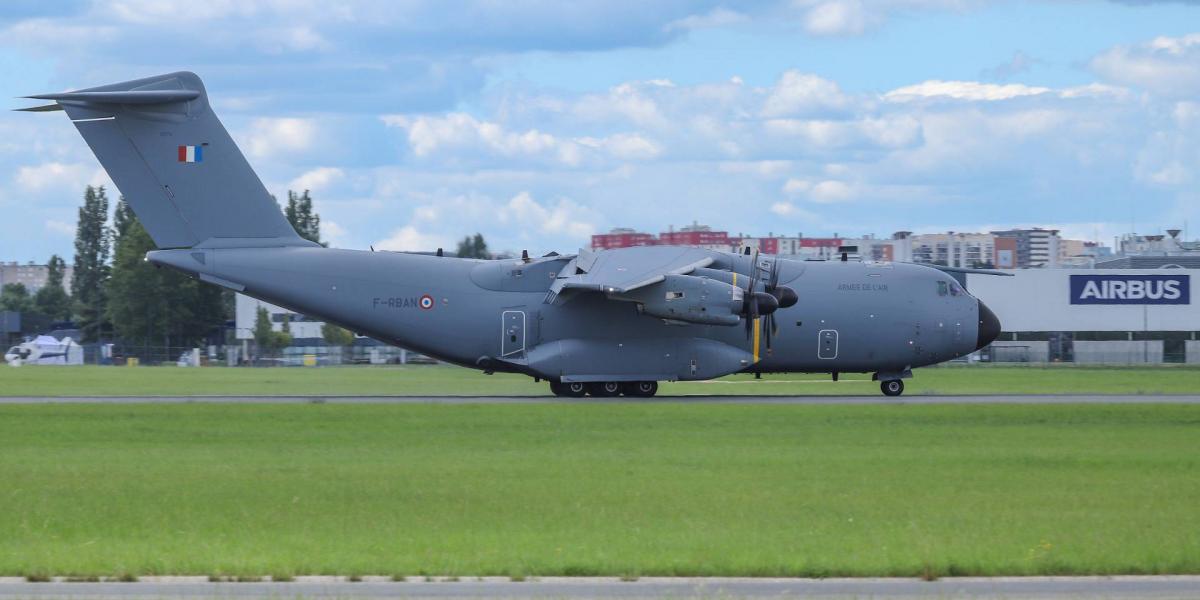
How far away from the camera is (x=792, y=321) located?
3953cm

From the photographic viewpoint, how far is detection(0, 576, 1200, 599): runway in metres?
13.0

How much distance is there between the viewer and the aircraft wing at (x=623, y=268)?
36.9 meters

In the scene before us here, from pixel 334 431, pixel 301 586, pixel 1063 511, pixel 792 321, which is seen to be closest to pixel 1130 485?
pixel 1063 511

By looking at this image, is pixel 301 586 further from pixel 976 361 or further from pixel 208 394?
pixel 976 361

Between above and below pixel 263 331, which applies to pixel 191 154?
above

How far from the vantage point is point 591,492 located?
20.0 m

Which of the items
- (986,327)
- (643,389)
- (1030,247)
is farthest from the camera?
(1030,247)

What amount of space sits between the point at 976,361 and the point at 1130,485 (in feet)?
183

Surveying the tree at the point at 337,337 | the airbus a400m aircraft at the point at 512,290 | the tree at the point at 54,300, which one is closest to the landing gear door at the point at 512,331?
the airbus a400m aircraft at the point at 512,290

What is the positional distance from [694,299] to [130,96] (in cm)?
1616

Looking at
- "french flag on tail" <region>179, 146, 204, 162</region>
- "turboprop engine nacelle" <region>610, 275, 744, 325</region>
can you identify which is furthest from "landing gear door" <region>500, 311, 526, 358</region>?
"french flag on tail" <region>179, 146, 204, 162</region>

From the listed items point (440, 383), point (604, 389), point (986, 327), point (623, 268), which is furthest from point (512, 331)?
point (986, 327)

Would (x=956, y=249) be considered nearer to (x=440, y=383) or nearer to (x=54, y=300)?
(x=54, y=300)

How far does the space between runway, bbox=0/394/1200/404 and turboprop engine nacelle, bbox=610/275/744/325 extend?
2.35 meters
